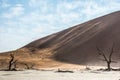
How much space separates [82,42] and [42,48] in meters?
22.8

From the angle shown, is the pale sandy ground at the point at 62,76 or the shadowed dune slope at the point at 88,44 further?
the shadowed dune slope at the point at 88,44

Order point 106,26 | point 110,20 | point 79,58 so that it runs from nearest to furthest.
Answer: point 79,58
point 106,26
point 110,20

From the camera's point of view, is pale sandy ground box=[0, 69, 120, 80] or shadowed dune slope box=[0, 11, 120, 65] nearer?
pale sandy ground box=[0, 69, 120, 80]

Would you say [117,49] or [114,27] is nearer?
[117,49]

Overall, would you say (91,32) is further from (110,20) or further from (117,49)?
(117,49)

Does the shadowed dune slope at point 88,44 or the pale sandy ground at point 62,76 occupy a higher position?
the shadowed dune slope at point 88,44

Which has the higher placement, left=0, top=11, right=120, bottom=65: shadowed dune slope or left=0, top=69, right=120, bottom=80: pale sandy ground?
left=0, top=11, right=120, bottom=65: shadowed dune slope

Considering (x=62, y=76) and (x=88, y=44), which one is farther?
(x=88, y=44)

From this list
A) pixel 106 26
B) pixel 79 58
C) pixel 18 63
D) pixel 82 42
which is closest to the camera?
pixel 18 63

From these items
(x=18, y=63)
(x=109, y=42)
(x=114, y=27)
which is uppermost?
(x=114, y=27)

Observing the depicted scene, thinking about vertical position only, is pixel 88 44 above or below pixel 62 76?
above

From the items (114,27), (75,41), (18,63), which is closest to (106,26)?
(114,27)

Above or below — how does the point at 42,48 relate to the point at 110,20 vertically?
below

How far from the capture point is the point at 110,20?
112 m
